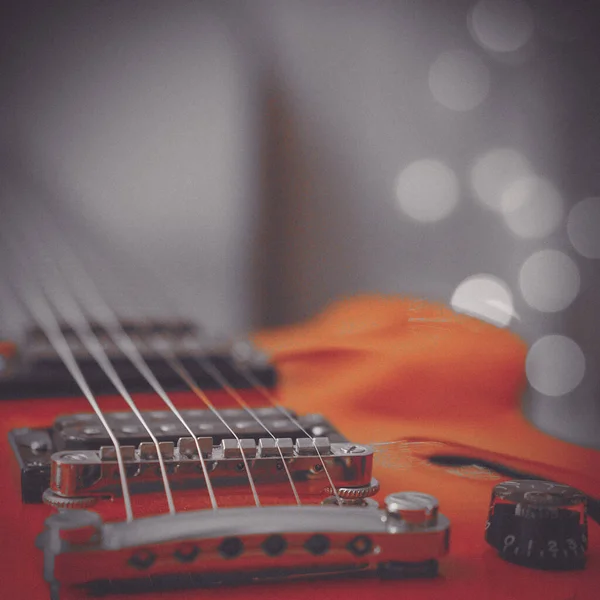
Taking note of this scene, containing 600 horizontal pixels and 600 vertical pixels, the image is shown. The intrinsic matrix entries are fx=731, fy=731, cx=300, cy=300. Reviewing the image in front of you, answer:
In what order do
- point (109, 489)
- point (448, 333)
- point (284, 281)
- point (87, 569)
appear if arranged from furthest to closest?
point (284, 281) < point (448, 333) < point (109, 489) < point (87, 569)

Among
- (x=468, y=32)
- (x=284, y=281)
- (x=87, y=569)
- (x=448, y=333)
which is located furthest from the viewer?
(x=284, y=281)

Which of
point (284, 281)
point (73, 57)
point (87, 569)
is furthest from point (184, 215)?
point (87, 569)

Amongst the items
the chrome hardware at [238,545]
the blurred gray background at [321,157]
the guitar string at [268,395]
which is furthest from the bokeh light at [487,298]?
the chrome hardware at [238,545]

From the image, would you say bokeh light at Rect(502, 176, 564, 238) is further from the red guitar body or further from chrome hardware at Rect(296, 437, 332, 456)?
chrome hardware at Rect(296, 437, 332, 456)

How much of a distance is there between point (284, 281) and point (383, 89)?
0.57 metres

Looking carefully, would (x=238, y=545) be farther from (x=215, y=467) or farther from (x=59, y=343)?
(x=59, y=343)

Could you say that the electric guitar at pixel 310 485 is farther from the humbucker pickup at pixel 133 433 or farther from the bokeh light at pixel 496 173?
the bokeh light at pixel 496 173

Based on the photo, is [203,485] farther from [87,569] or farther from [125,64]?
[125,64]

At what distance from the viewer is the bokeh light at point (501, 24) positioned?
148 centimetres

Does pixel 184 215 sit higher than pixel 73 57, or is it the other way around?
pixel 73 57

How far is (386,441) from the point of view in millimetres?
766

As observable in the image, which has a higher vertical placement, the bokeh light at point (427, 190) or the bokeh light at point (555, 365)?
the bokeh light at point (427, 190)

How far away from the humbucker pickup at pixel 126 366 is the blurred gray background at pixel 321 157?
410 millimetres

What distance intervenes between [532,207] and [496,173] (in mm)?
124
